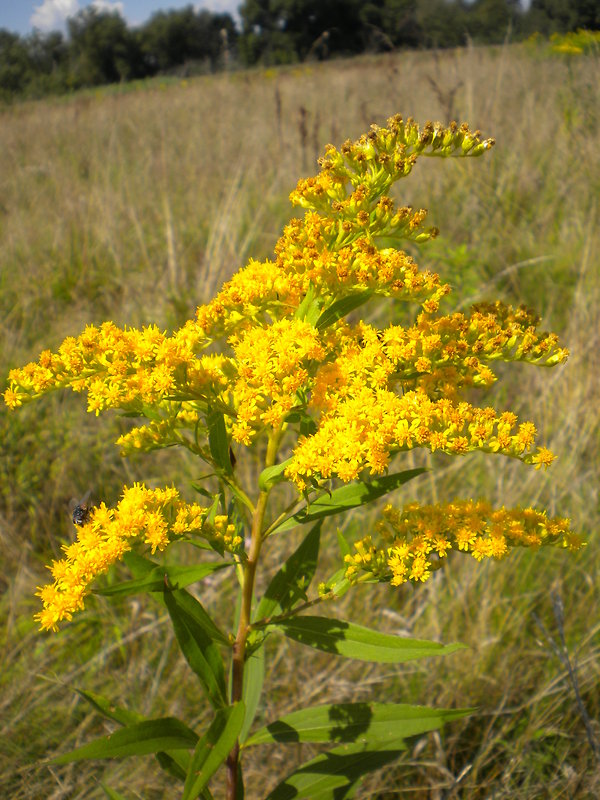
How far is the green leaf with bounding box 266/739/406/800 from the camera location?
1443 mm

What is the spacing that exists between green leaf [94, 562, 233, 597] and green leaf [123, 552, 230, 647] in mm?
22

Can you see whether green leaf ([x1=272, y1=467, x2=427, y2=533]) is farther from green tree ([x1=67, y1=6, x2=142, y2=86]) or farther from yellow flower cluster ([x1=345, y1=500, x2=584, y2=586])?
green tree ([x1=67, y1=6, x2=142, y2=86])

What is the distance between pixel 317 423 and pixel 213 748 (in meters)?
0.68

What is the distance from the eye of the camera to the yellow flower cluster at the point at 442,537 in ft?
4.39

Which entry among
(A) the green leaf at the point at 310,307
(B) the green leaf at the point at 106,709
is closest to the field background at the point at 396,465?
(B) the green leaf at the point at 106,709

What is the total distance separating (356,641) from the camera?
4.43ft

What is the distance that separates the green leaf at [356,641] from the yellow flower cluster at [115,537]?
24 centimetres

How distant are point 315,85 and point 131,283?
658cm

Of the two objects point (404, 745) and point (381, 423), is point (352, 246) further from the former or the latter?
point (404, 745)

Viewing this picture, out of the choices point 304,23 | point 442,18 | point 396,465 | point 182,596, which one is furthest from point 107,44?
point 182,596

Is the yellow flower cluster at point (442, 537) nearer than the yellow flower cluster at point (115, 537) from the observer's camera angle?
No

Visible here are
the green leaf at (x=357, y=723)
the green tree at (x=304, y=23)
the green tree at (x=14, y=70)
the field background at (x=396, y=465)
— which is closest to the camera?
the green leaf at (x=357, y=723)

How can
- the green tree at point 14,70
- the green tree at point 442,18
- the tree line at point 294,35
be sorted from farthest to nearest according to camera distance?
the green tree at point 14,70, the green tree at point 442,18, the tree line at point 294,35

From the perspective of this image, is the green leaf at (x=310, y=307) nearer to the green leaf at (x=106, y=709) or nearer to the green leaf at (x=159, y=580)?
the green leaf at (x=159, y=580)
